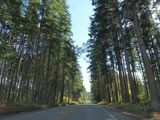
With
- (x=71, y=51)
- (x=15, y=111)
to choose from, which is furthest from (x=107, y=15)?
(x=71, y=51)

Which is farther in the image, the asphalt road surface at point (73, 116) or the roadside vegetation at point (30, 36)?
the roadside vegetation at point (30, 36)

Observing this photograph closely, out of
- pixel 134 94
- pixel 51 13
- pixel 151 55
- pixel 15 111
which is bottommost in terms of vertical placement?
pixel 15 111

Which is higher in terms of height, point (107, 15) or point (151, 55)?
point (107, 15)

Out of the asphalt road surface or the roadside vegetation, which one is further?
the roadside vegetation

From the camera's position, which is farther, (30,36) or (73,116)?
(30,36)

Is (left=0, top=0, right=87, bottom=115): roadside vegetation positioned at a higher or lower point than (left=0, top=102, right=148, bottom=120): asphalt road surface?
higher

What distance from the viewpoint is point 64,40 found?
40438mm

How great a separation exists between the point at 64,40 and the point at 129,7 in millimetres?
24670

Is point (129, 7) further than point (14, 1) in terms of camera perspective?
No

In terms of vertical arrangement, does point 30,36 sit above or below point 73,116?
above

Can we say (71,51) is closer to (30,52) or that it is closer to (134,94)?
(30,52)

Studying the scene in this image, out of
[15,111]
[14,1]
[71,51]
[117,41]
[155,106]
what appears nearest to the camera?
[155,106]

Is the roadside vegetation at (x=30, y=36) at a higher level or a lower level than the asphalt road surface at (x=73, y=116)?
Answer: higher

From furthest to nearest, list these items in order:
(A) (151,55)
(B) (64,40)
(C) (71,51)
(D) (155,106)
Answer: (C) (71,51)
(B) (64,40)
(A) (151,55)
(D) (155,106)
